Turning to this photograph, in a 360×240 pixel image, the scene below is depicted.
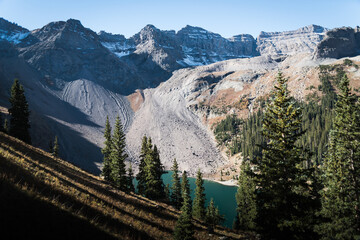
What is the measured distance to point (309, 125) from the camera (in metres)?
99.3

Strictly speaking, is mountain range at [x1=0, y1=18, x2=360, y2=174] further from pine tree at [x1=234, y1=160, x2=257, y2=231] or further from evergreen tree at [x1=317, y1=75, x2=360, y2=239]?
evergreen tree at [x1=317, y1=75, x2=360, y2=239]

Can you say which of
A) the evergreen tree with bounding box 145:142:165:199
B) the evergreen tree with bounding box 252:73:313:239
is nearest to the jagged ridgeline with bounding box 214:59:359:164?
the evergreen tree with bounding box 145:142:165:199

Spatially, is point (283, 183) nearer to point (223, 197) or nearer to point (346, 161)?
point (346, 161)

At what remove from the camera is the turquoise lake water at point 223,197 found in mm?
55156

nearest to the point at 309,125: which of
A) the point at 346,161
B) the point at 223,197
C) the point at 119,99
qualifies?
the point at 223,197

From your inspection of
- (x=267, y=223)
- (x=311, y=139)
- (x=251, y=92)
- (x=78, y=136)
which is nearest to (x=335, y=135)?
(x=267, y=223)

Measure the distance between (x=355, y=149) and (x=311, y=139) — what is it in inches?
3392

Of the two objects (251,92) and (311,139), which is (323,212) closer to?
(311,139)

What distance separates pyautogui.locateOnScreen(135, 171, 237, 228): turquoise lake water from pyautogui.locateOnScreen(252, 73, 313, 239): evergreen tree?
40.4 meters

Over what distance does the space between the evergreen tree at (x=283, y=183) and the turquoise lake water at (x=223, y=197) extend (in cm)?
4043

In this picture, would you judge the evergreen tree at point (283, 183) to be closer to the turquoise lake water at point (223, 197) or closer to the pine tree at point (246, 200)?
the pine tree at point (246, 200)

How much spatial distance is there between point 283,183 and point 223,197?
194ft

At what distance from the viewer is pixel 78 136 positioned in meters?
99.9

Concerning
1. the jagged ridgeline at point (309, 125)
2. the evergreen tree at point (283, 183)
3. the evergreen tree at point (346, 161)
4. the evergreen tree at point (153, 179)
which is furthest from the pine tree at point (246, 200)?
the jagged ridgeline at point (309, 125)
